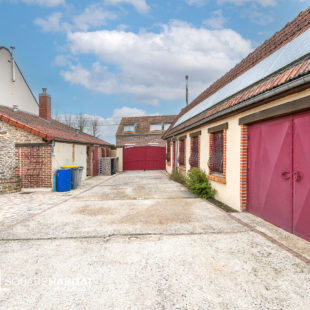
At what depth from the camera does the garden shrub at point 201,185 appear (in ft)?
23.8

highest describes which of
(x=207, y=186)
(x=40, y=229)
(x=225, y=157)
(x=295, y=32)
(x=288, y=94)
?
(x=295, y=32)

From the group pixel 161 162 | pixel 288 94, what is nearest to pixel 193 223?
pixel 288 94

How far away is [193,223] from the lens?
15.2ft

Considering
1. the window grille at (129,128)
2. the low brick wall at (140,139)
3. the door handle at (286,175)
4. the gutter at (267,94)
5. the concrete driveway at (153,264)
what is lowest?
the concrete driveway at (153,264)

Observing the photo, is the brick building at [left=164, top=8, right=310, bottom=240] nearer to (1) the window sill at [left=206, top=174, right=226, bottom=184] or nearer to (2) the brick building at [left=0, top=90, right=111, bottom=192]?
(1) the window sill at [left=206, top=174, right=226, bottom=184]

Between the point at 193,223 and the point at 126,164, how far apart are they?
16.5 metres

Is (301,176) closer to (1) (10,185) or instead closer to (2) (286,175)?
(2) (286,175)

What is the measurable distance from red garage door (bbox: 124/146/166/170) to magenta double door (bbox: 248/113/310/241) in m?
15.6

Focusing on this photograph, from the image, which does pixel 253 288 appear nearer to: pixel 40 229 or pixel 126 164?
pixel 40 229

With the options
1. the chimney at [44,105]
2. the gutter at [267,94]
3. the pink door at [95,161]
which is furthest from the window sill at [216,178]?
the chimney at [44,105]

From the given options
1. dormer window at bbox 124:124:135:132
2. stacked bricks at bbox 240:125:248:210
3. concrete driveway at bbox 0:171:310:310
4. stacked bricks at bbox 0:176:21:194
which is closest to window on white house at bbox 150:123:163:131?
dormer window at bbox 124:124:135:132

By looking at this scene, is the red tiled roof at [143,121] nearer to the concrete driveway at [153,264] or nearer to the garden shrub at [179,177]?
the garden shrub at [179,177]

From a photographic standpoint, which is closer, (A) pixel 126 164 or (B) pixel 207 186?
(B) pixel 207 186

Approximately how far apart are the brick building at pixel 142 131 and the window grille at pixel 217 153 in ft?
67.2
